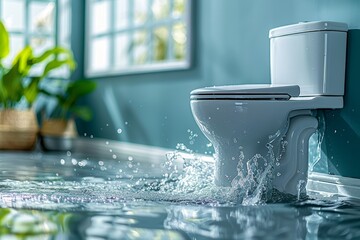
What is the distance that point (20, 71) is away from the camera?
4.64 m

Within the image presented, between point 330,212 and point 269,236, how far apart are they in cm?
55

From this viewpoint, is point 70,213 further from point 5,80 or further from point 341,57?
point 5,80

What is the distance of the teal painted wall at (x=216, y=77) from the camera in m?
2.49

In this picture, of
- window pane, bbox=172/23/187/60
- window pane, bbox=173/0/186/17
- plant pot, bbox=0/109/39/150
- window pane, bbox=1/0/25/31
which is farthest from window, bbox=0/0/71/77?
window pane, bbox=173/0/186/17

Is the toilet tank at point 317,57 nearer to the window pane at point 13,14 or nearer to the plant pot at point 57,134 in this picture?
the plant pot at point 57,134

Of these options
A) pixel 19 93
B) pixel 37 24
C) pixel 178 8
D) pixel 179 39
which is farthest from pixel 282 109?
pixel 37 24

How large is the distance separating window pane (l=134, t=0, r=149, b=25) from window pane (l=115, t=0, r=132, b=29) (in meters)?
0.15

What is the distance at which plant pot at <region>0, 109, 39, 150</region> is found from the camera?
15.5ft

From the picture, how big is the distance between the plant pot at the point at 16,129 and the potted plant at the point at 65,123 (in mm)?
120

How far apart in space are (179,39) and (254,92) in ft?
6.68

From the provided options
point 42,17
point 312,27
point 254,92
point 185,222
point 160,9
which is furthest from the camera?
point 42,17

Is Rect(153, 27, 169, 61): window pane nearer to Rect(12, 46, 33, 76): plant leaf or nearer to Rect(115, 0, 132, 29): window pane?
Rect(115, 0, 132, 29): window pane

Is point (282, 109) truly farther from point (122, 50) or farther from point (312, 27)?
point (122, 50)

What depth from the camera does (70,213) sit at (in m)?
1.94
